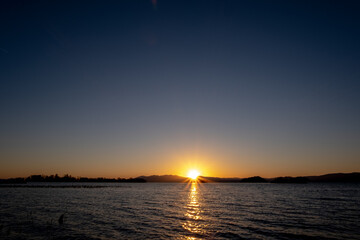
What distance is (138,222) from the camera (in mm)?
32531

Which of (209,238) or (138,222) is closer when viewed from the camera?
(209,238)

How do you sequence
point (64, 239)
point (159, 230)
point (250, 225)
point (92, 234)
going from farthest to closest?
point (250, 225) → point (159, 230) → point (92, 234) → point (64, 239)

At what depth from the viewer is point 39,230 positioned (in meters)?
27.2

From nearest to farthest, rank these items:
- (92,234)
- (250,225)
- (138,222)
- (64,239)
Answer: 1. (64,239)
2. (92,234)
3. (250,225)
4. (138,222)

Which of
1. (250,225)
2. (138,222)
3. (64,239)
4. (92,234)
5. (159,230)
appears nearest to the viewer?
(64,239)

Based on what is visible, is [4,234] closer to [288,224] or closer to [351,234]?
[288,224]

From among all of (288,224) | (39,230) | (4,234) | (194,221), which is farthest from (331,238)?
(4,234)

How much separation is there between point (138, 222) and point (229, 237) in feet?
45.0

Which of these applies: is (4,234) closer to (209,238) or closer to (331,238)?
(209,238)

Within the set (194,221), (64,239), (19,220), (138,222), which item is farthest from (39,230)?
(194,221)

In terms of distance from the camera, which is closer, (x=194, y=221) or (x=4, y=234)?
(x=4, y=234)

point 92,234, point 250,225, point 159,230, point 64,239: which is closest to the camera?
point 64,239

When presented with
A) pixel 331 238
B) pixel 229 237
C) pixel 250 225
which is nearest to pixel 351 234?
pixel 331 238

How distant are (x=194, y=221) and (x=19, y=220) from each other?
81.5 ft
